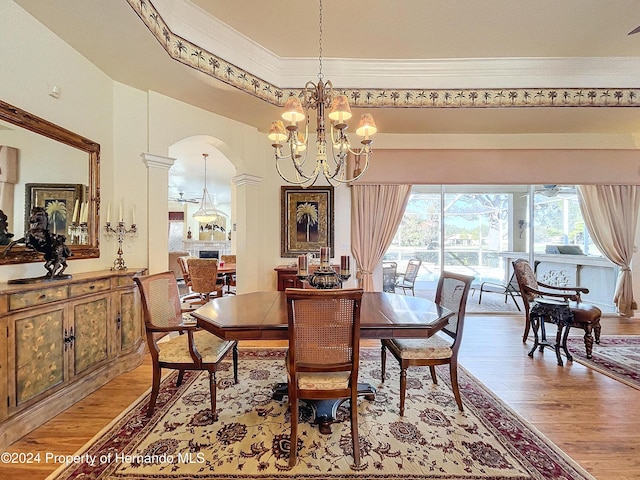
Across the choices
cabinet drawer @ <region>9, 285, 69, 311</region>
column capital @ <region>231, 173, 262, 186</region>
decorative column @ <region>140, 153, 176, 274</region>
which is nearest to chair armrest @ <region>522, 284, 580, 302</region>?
column capital @ <region>231, 173, 262, 186</region>

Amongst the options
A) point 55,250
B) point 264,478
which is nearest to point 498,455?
point 264,478

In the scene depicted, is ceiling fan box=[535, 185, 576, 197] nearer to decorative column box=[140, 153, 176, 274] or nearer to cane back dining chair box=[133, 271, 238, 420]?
cane back dining chair box=[133, 271, 238, 420]

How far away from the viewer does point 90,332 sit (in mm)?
2395

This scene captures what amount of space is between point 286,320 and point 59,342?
172 cm

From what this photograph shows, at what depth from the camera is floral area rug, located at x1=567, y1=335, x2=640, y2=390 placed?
2.74 metres

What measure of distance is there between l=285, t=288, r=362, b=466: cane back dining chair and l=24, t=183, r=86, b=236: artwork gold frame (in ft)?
7.39

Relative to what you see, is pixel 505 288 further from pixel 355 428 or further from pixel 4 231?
pixel 4 231

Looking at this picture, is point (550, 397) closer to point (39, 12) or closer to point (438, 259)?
point (438, 259)

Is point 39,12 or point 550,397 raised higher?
point 39,12

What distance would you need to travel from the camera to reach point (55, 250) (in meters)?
2.22

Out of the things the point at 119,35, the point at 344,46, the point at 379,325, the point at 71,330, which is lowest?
the point at 71,330

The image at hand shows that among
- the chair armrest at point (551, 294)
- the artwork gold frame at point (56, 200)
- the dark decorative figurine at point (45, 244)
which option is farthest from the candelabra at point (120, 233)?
the chair armrest at point (551, 294)

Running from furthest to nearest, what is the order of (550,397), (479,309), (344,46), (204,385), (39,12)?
(479,309) < (344,46) < (204,385) < (550,397) < (39,12)

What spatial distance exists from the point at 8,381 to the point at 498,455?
297 cm
